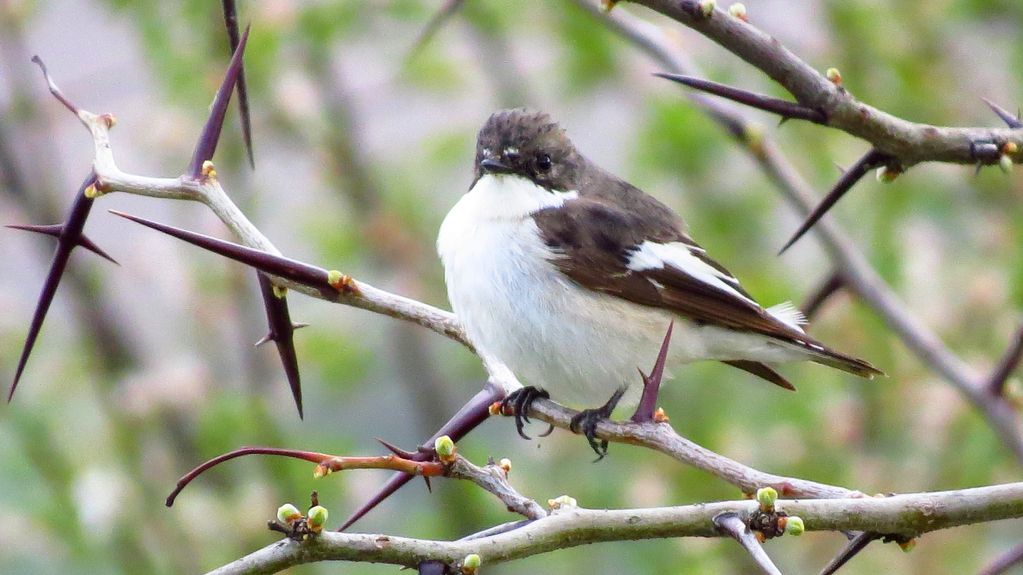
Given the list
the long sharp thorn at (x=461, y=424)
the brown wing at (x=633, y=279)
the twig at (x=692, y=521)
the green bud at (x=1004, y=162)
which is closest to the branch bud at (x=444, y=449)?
the long sharp thorn at (x=461, y=424)

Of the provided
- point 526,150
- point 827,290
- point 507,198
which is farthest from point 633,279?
point 827,290

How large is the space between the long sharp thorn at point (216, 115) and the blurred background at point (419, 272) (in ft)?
11.5

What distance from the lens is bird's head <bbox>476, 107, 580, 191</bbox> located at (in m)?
4.78

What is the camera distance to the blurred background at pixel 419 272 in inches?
233

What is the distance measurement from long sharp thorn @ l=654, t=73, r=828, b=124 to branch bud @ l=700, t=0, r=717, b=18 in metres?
0.12

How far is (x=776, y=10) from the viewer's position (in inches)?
379

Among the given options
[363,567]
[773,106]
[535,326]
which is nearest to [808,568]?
[363,567]

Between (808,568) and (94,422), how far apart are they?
3.86 metres

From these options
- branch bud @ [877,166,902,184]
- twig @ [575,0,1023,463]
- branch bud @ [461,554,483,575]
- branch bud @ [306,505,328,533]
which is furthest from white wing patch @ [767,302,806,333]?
branch bud @ [306,505,328,533]

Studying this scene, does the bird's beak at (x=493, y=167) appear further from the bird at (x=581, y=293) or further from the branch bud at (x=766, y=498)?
the branch bud at (x=766, y=498)

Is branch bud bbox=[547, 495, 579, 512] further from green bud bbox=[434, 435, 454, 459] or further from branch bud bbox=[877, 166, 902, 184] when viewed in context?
branch bud bbox=[877, 166, 902, 184]

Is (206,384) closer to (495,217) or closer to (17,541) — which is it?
(17,541)

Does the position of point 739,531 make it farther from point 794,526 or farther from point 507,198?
point 507,198

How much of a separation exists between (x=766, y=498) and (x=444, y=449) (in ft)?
1.86
